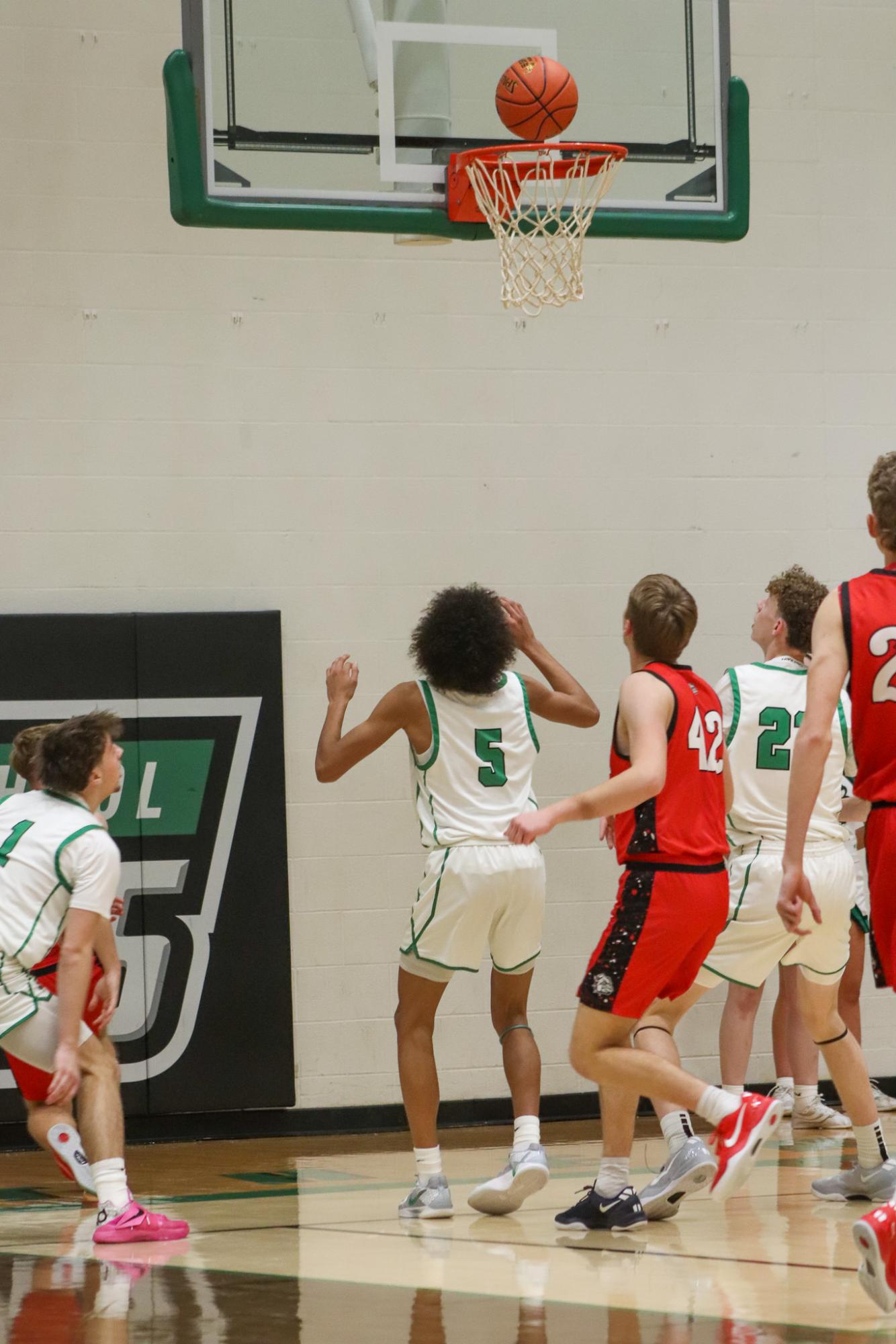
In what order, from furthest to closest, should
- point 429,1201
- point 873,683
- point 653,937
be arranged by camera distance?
point 429,1201
point 653,937
point 873,683

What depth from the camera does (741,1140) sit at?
4859 mm

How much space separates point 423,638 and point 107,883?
53.1 inches

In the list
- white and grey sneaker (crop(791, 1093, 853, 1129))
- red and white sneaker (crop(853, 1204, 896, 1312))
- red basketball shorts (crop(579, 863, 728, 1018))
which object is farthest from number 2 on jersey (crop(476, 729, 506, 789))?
white and grey sneaker (crop(791, 1093, 853, 1129))

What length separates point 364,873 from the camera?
8.88 m

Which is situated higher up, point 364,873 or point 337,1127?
point 364,873

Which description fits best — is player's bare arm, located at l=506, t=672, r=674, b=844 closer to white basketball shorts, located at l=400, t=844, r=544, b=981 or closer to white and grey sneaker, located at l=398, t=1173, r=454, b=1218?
white basketball shorts, located at l=400, t=844, r=544, b=981

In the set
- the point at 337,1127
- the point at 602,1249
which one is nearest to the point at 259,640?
the point at 337,1127

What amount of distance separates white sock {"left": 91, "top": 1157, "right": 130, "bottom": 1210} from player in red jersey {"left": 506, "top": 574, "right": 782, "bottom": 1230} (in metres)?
1.42

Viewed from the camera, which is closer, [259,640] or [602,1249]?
[602,1249]

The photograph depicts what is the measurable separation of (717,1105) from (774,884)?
2.02 meters

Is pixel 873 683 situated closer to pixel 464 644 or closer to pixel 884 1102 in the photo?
pixel 464 644

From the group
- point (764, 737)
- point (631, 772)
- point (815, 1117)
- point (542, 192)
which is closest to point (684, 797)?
point (631, 772)

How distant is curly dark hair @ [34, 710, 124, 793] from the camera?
614 cm

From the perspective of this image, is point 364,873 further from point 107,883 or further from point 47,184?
point 47,184
